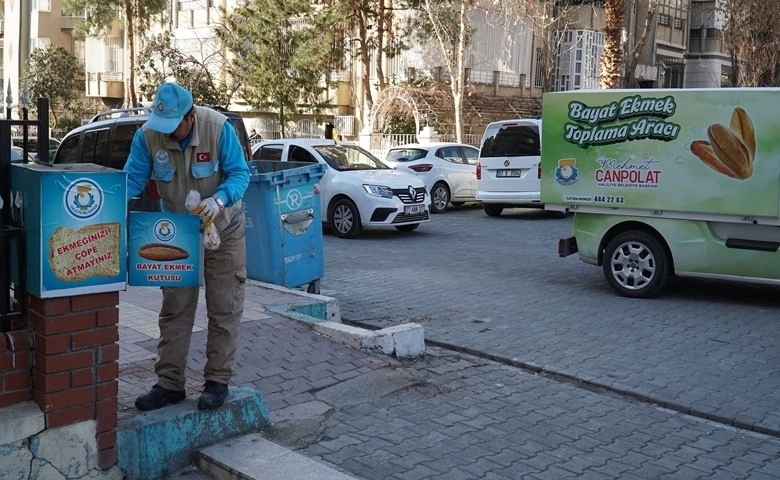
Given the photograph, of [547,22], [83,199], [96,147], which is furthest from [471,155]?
[83,199]

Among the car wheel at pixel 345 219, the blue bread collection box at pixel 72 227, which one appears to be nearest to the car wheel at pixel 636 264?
the car wheel at pixel 345 219

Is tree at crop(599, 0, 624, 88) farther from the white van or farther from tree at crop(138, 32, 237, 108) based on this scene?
tree at crop(138, 32, 237, 108)

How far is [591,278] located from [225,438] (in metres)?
7.00

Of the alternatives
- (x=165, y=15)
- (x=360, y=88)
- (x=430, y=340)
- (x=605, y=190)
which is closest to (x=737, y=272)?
(x=605, y=190)

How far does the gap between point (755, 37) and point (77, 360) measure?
27.5m

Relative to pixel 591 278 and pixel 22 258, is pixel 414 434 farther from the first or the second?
pixel 591 278

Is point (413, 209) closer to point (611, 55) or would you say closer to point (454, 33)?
point (611, 55)

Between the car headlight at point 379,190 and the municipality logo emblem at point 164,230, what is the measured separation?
401 inches

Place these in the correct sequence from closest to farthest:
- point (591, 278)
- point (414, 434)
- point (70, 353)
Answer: point (70, 353) → point (414, 434) → point (591, 278)

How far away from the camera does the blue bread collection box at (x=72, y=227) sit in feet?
13.1

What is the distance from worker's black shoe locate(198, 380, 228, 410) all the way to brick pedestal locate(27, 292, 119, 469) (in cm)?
54

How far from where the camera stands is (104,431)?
14.1 feet

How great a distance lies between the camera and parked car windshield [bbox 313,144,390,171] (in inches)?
607

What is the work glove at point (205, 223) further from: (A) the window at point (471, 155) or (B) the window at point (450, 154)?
(A) the window at point (471, 155)
